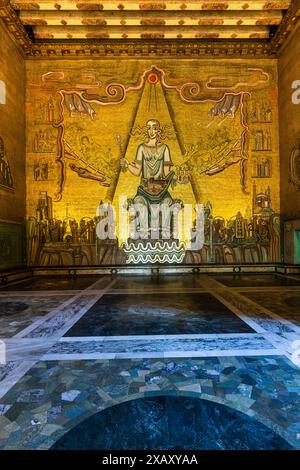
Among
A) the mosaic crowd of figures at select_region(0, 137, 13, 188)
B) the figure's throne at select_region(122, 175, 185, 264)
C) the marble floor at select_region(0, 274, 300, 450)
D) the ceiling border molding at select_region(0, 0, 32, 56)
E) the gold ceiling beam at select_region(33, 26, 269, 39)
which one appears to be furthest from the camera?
the figure's throne at select_region(122, 175, 185, 264)

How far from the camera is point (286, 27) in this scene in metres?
10.9

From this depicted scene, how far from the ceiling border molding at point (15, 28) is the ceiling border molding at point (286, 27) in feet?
31.9

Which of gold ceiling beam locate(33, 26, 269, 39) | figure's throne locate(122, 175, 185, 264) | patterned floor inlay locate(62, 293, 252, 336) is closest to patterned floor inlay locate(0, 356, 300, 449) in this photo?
patterned floor inlay locate(62, 293, 252, 336)

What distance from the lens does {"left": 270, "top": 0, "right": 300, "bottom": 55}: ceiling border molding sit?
10.1 meters

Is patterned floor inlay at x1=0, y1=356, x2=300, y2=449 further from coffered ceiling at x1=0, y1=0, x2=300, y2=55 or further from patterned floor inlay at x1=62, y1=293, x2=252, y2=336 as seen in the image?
coffered ceiling at x1=0, y1=0, x2=300, y2=55

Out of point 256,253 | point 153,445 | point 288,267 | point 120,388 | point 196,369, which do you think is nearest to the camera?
point 153,445

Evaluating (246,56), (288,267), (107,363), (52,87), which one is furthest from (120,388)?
(246,56)

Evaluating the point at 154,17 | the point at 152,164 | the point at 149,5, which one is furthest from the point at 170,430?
the point at 154,17

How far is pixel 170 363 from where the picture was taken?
3.04m

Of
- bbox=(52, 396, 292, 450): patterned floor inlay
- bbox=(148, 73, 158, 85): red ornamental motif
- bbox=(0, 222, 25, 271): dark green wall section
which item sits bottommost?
bbox=(52, 396, 292, 450): patterned floor inlay

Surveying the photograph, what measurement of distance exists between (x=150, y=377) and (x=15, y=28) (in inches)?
513

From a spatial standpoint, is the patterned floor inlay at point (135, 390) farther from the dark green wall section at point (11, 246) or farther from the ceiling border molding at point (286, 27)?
the ceiling border molding at point (286, 27)

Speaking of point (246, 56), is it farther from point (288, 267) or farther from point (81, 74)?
point (288, 267)

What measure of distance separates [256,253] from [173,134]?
609cm
